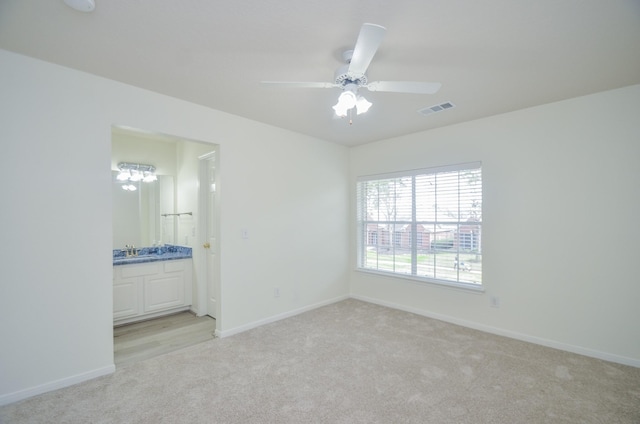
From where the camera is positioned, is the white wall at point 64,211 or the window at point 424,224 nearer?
the white wall at point 64,211

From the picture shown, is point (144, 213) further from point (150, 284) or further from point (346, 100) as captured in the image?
point (346, 100)

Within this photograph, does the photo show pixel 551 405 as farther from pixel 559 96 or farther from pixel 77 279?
pixel 77 279

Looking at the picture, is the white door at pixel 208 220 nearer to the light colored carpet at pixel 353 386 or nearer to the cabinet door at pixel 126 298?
the cabinet door at pixel 126 298

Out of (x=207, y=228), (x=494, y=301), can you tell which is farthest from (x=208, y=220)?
(x=494, y=301)

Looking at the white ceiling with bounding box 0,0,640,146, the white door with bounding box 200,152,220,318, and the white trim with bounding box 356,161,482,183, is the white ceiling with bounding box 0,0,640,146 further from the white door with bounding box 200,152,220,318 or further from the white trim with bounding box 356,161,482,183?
the white door with bounding box 200,152,220,318

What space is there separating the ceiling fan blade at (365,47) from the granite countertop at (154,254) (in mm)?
3461

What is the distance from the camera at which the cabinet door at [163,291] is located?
152 inches

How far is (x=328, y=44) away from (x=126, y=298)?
3725 mm

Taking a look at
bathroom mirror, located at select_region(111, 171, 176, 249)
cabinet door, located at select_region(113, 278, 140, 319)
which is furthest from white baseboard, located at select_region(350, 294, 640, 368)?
bathroom mirror, located at select_region(111, 171, 176, 249)

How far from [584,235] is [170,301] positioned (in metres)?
4.93

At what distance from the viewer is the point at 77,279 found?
2.39m

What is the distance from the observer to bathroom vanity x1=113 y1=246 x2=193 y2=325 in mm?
3639

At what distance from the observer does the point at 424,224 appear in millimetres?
4059

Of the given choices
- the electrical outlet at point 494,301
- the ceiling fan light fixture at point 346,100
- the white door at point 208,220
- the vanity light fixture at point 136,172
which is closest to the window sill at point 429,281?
the electrical outlet at point 494,301
